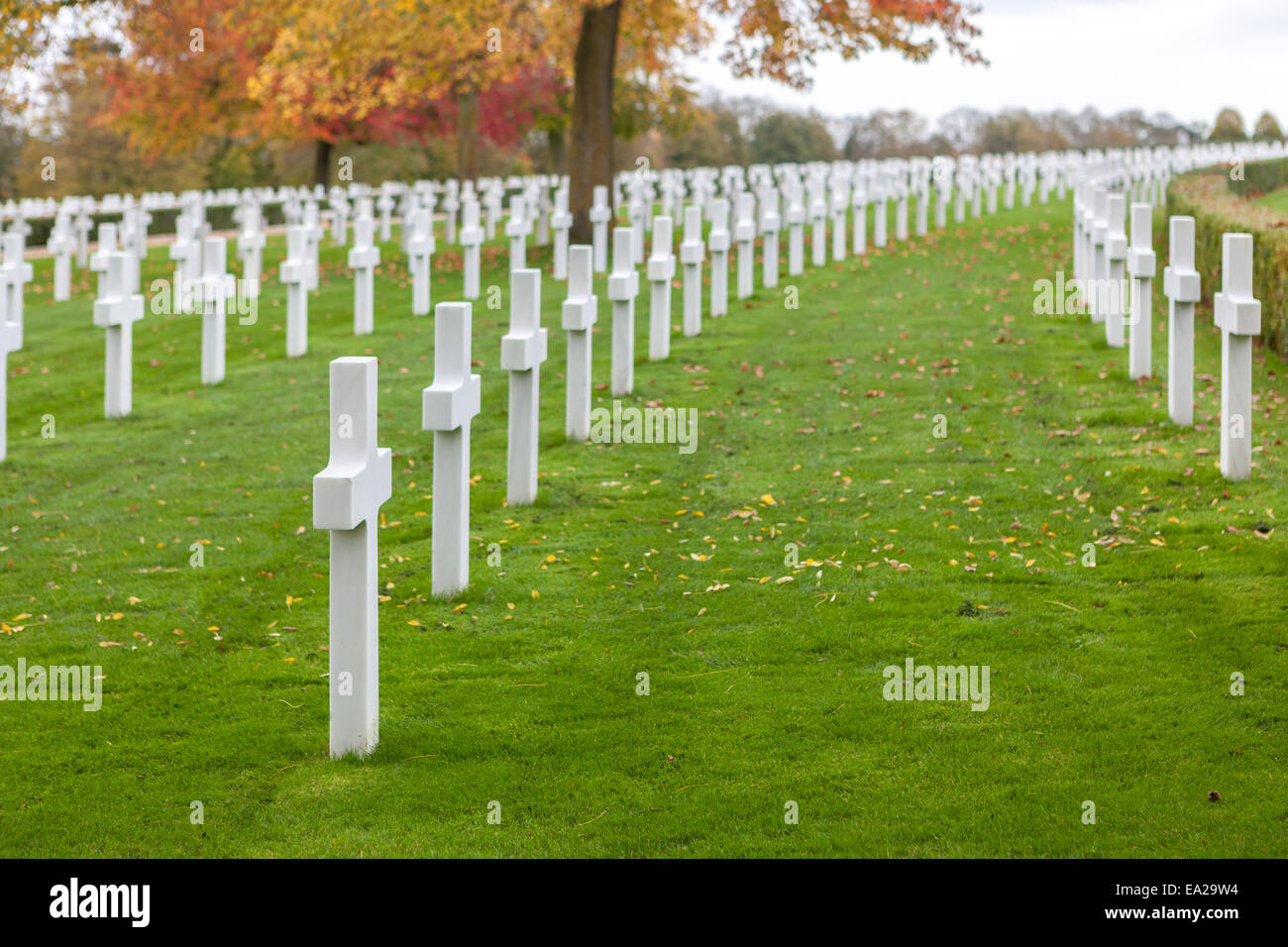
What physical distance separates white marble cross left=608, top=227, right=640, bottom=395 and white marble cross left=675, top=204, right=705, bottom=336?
2.54m

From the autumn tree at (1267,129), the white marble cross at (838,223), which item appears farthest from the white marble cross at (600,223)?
the autumn tree at (1267,129)

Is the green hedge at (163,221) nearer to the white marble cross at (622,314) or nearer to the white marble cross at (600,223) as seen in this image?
the white marble cross at (600,223)

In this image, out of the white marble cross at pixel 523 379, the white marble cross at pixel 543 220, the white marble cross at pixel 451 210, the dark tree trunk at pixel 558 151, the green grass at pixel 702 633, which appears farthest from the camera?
the dark tree trunk at pixel 558 151

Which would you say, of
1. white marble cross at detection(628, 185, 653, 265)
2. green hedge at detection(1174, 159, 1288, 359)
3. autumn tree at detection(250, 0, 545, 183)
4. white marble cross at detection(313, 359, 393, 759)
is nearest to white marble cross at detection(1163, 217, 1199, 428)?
green hedge at detection(1174, 159, 1288, 359)

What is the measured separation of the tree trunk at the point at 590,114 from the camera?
78.5 feet

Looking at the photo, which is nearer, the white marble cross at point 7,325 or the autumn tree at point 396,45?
the white marble cross at point 7,325

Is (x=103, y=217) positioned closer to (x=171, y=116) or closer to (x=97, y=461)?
(x=171, y=116)

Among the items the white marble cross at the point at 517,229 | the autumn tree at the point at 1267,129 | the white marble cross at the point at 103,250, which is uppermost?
the autumn tree at the point at 1267,129

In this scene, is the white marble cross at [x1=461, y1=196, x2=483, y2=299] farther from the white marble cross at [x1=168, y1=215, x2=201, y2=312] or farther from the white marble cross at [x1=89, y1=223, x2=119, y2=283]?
the white marble cross at [x1=89, y1=223, x2=119, y2=283]

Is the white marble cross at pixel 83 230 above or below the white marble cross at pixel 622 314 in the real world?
above

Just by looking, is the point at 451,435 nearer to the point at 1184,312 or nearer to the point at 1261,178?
the point at 1184,312

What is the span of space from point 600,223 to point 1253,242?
12.2 metres

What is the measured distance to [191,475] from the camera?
10727 millimetres

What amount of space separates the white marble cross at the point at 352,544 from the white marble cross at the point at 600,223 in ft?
56.9
